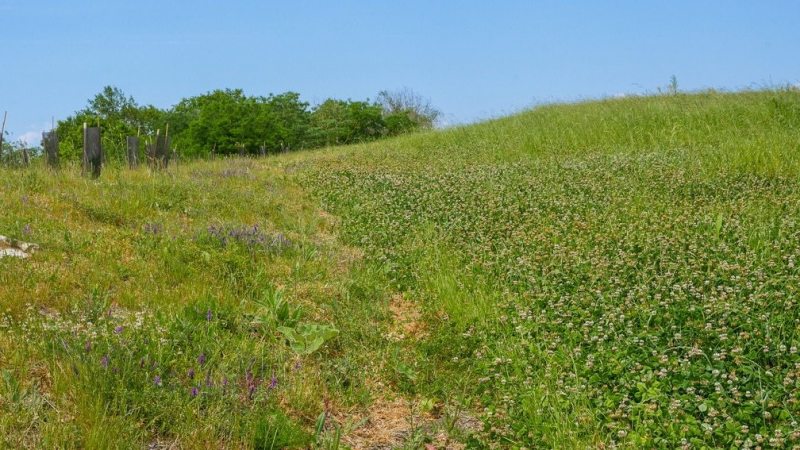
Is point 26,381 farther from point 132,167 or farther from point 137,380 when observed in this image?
point 132,167

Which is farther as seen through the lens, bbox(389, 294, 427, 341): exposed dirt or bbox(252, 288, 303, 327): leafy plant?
bbox(389, 294, 427, 341): exposed dirt

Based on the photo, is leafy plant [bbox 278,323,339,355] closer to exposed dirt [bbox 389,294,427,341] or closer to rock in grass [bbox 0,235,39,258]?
exposed dirt [bbox 389,294,427,341]

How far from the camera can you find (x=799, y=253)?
23.1 feet

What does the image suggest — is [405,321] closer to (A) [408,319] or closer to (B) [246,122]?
(A) [408,319]

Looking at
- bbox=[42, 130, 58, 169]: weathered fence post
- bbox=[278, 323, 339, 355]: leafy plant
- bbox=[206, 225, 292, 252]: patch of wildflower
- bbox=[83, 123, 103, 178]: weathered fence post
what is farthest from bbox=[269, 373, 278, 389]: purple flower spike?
bbox=[42, 130, 58, 169]: weathered fence post

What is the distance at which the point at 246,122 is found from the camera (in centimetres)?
3716

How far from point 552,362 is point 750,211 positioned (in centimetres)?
568

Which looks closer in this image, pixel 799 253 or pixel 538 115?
pixel 799 253

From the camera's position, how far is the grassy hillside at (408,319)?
4.55 m

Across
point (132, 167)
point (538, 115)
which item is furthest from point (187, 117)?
point (132, 167)

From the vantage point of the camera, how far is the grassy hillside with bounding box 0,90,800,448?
4.55 meters

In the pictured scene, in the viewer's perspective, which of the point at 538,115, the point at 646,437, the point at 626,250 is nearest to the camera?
the point at 646,437

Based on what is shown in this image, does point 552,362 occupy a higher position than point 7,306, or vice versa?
point 7,306

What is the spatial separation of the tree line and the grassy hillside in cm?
2101
